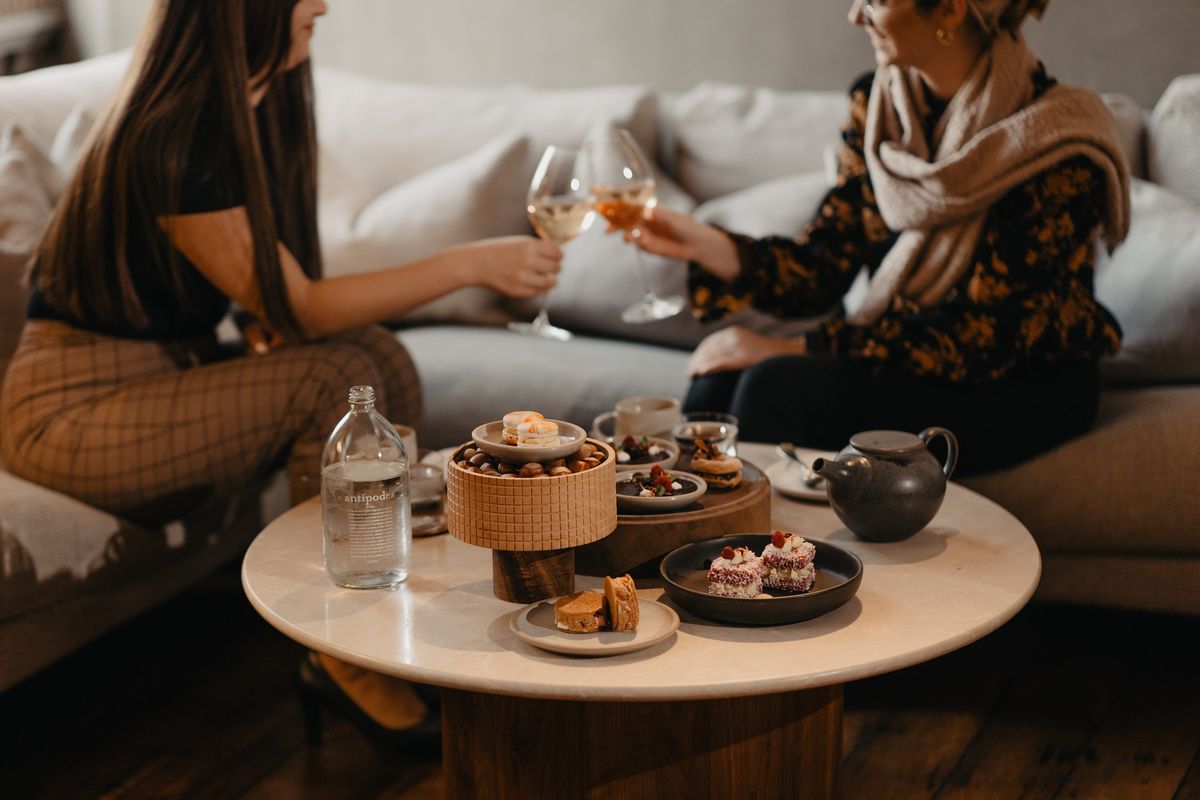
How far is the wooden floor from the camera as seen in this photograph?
1.87m

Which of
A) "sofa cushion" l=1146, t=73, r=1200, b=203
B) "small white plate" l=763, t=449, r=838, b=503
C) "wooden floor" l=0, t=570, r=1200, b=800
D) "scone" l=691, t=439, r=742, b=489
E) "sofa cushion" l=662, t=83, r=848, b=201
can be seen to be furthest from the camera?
"sofa cushion" l=662, t=83, r=848, b=201

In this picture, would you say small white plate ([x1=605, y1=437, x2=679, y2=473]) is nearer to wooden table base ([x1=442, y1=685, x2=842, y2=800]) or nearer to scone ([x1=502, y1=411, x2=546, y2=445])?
scone ([x1=502, y1=411, x2=546, y2=445])

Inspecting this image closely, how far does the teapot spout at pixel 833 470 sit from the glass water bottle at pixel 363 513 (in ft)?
1.58

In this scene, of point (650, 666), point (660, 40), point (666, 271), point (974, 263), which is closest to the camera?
point (650, 666)

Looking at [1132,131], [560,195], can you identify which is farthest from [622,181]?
[1132,131]

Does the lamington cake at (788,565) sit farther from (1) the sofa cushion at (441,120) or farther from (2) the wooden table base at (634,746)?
(1) the sofa cushion at (441,120)

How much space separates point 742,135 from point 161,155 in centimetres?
141

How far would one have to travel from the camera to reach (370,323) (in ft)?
7.04

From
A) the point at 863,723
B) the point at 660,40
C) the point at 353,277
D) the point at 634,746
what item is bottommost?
the point at 863,723

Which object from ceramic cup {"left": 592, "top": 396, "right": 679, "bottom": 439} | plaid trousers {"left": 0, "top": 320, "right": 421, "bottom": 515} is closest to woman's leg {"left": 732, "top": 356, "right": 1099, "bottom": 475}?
ceramic cup {"left": 592, "top": 396, "right": 679, "bottom": 439}

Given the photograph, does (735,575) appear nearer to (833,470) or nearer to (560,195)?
(833,470)

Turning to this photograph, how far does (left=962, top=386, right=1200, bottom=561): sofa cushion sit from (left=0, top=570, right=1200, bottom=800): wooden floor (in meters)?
0.25

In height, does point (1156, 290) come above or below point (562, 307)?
above

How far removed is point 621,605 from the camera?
1.26 m
